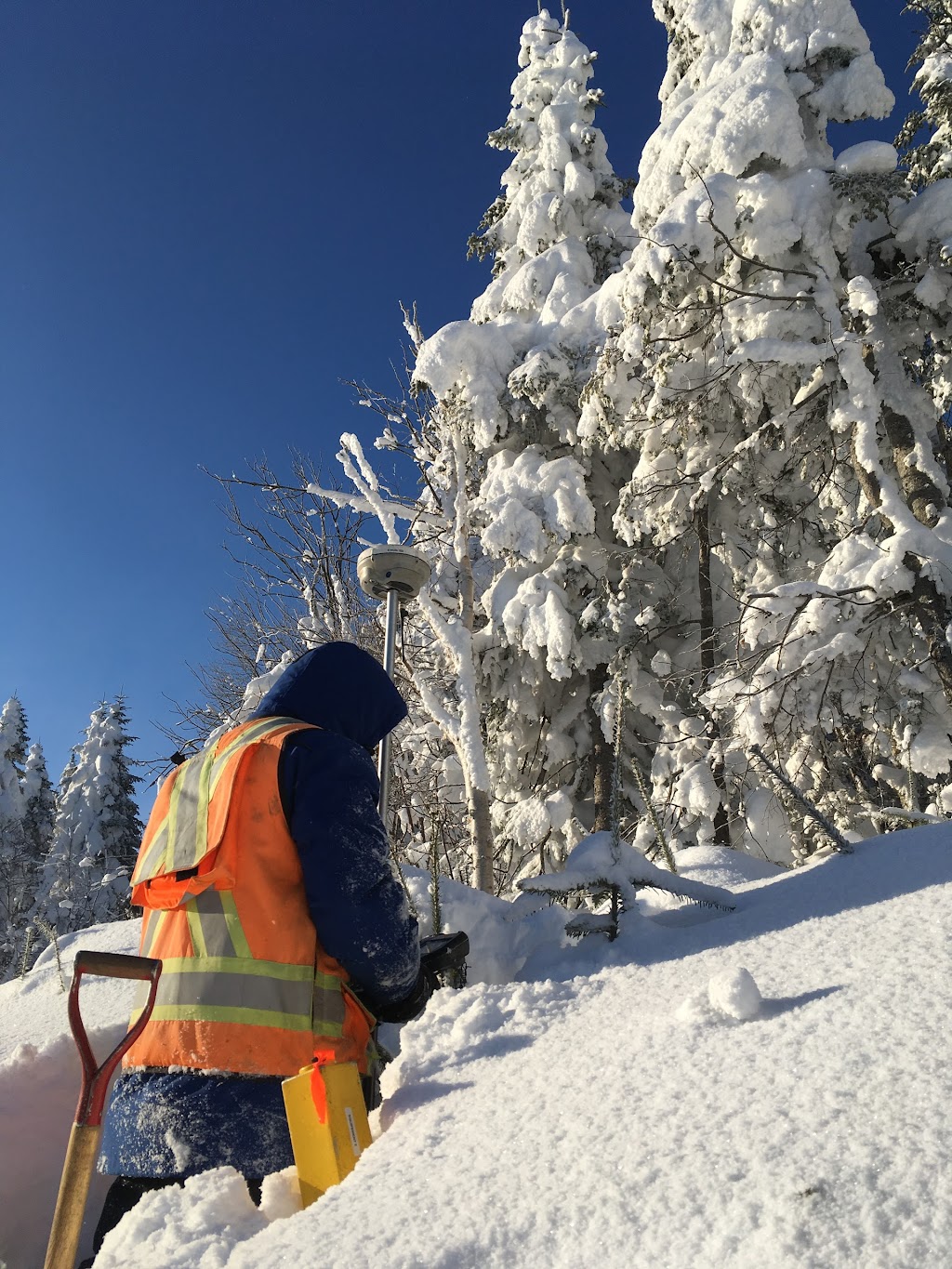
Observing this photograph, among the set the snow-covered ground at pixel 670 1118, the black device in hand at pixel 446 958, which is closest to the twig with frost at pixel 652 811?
the snow-covered ground at pixel 670 1118

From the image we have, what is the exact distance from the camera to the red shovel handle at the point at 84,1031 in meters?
1.34

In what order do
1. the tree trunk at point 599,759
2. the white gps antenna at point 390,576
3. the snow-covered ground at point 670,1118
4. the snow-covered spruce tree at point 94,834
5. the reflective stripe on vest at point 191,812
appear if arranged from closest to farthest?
the snow-covered ground at point 670,1118
the reflective stripe on vest at point 191,812
the white gps antenna at point 390,576
the tree trunk at point 599,759
the snow-covered spruce tree at point 94,834

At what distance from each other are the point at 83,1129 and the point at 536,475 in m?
7.87

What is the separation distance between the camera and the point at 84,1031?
1.47 meters

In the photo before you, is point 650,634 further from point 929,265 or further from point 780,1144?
point 780,1144

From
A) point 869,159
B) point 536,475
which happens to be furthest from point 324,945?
point 536,475

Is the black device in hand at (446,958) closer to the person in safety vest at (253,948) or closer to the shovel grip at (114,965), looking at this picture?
the person in safety vest at (253,948)

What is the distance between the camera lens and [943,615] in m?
5.40

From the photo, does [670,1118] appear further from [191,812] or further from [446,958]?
[191,812]

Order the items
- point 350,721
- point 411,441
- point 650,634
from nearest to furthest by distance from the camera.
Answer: point 350,721
point 650,634
point 411,441

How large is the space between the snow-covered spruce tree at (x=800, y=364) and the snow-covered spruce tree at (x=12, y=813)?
29.8 m

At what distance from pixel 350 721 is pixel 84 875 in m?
28.4

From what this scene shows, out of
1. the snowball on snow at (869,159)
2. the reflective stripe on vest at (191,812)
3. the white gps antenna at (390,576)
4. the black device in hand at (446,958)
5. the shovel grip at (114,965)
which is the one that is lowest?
the black device in hand at (446,958)

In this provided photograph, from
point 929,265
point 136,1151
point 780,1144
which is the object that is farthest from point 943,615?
point 136,1151
